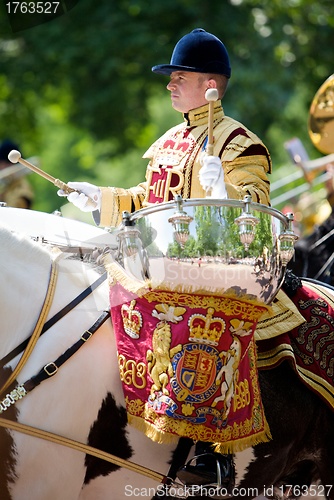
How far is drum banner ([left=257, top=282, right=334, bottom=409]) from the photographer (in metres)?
4.52

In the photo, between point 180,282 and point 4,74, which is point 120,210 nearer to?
point 180,282

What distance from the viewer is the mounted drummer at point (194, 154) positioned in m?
4.23

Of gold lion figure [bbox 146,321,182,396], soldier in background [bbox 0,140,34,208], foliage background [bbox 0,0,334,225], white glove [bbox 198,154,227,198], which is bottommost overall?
gold lion figure [bbox 146,321,182,396]

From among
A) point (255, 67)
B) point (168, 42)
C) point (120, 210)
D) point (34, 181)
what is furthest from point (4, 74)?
point (120, 210)

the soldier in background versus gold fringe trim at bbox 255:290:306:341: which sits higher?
the soldier in background

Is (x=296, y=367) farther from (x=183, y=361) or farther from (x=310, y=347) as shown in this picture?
(x=183, y=361)

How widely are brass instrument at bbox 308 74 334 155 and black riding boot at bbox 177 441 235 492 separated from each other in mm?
3554

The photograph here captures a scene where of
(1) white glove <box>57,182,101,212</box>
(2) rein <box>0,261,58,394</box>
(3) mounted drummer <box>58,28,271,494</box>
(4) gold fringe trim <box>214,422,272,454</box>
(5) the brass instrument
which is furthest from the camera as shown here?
(5) the brass instrument

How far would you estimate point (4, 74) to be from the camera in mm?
18062

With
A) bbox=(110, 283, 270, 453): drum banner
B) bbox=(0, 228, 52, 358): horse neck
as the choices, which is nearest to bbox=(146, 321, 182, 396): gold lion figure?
bbox=(110, 283, 270, 453): drum banner

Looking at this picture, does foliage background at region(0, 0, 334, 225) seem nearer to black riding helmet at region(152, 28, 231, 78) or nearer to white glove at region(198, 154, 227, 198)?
black riding helmet at region(152, 28, 231, 78)

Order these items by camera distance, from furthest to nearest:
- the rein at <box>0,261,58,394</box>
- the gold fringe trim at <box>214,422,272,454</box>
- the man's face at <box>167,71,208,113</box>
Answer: the man's face at <box>167,71,208,113</box> < the gold fringe trim at <box>214,422,272,454</box> < the rein at <box>0,261,58,394</box>

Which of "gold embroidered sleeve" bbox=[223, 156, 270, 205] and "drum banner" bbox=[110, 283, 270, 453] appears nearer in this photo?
"drum banner" bbox=[110, 283, 270, 453]

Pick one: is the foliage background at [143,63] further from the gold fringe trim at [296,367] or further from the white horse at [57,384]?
the white horse at [57,384]
